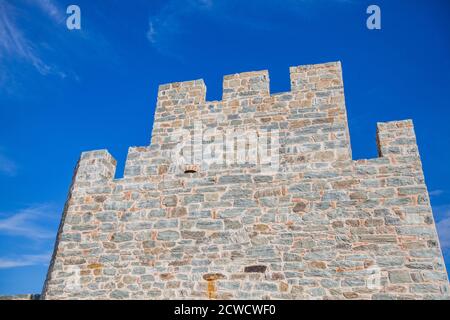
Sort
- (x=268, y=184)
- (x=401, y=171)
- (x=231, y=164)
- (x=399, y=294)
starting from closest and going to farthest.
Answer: (x=399, y=294), (x=401, y=171), (x=268, y=184), (x=231, y=164)

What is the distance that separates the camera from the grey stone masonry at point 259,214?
522 cm

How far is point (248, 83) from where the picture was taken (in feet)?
23.7

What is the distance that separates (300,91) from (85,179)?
176 inches

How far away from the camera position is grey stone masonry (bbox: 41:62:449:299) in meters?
5.22

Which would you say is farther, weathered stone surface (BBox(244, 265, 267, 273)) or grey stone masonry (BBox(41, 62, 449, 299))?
weathered stone surface (BBox(244, 265, 267, 273))

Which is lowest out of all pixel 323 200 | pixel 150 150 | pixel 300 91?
pixel 323 200

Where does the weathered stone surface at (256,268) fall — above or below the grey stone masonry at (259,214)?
below

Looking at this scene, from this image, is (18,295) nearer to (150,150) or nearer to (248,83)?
(150,150)

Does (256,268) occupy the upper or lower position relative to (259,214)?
lower

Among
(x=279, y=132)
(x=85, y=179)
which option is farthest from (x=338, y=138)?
(x=85, y=179)

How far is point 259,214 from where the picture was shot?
587cm

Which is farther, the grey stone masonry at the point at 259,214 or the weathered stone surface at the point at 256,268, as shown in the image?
the weathered stone surface at the point at 256,268

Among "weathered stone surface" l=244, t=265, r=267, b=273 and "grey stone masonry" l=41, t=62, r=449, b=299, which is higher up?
"grey stone masonry" l=41, t=62, r=449, b=299
